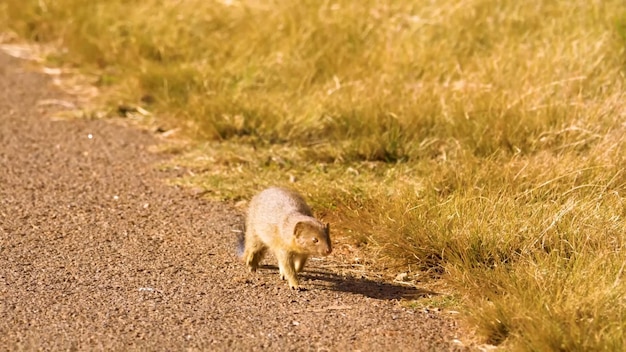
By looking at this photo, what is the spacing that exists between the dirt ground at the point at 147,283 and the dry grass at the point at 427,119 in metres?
0.32

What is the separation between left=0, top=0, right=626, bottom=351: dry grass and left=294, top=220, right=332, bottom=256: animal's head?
0.48 meters

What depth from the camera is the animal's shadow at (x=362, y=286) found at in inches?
199

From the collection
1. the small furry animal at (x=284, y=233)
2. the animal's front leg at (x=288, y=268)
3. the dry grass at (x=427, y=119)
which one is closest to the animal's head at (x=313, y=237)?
the small furry animal at (x=284, y=233)

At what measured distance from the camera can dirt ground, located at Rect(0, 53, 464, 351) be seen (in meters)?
4.48

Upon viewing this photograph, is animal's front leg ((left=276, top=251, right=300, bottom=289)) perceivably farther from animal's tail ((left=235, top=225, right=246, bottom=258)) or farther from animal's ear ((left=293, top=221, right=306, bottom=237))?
animal's tail ((left=235, top=225, right=246, bottom=258))

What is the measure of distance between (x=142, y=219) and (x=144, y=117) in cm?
221

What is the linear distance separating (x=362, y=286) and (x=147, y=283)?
1012 millimetres

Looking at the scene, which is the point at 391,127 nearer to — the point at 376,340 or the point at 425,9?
the point at 425,9

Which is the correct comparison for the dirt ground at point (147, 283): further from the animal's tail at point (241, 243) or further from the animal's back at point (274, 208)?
the animal's back at point (274, 208)

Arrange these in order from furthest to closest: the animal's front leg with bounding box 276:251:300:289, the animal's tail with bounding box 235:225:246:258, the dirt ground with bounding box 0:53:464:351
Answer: the animal's tail with bounding box 235:225:246:258 < the animal's front leg with bounding box 276:251:300:289 < the dirt ground with bounding box 0:53:464:351

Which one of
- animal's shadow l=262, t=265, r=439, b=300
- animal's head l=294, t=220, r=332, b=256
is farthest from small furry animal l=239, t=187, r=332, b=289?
animal's shadow l=262, t=265, r=439, b=300

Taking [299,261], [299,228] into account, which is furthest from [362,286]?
[299,228]

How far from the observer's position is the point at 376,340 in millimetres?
4492

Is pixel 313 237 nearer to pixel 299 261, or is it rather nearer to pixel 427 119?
pixel 299 261
